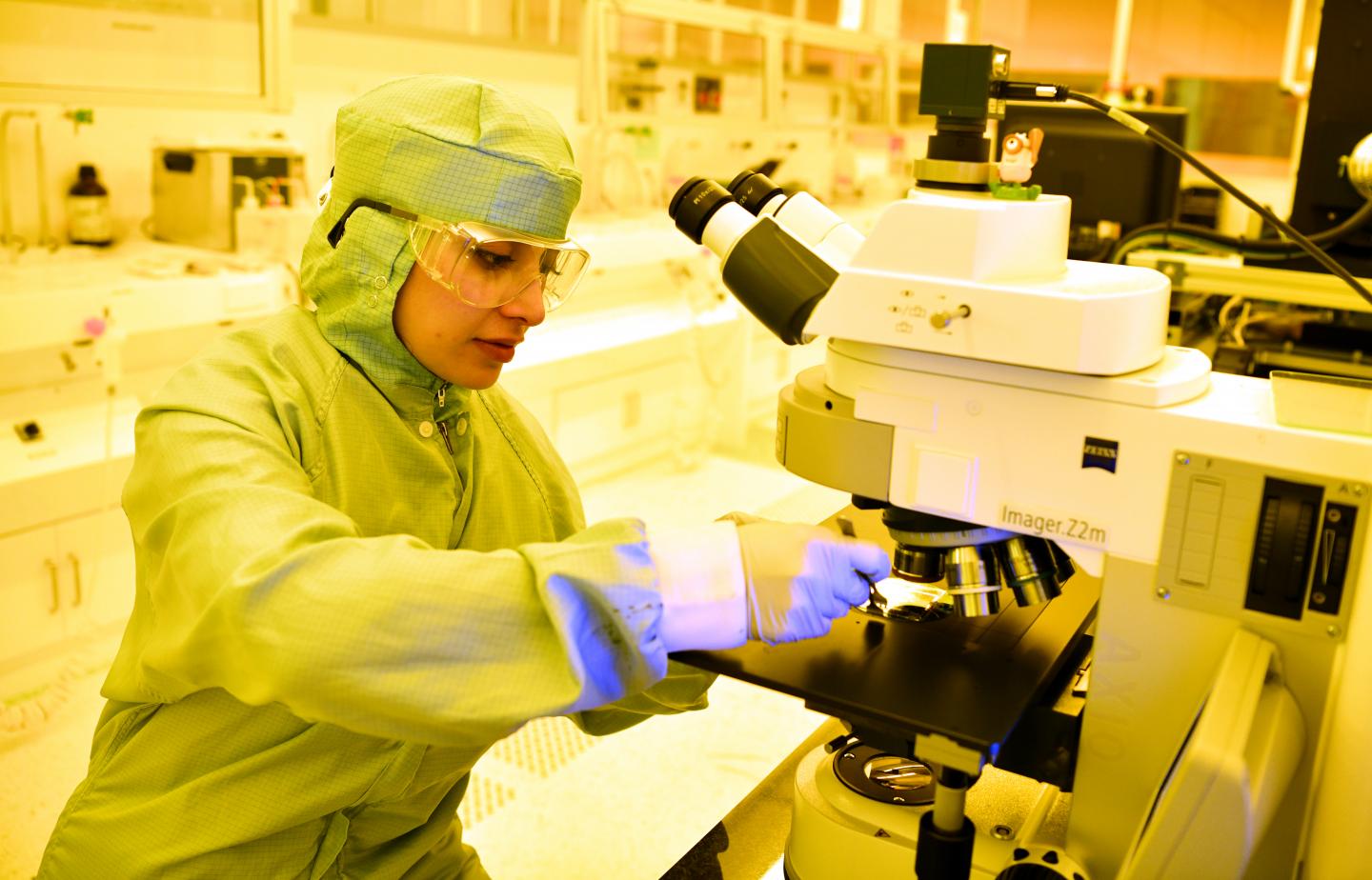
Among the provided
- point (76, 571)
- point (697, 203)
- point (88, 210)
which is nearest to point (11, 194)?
point (88, 210)

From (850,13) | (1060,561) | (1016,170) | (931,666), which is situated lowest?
(931,666)

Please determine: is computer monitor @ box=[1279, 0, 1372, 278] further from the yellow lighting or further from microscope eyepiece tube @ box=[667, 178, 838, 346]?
the yellow lighting

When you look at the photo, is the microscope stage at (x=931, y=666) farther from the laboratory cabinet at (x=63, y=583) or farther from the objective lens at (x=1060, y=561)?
the laboratory cabinet at (x=63, y=583)

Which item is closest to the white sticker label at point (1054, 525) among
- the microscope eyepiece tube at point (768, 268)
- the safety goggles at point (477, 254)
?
the microscope eyepiece tube at point (768, 268)

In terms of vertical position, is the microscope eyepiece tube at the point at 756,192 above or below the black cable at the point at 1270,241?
above

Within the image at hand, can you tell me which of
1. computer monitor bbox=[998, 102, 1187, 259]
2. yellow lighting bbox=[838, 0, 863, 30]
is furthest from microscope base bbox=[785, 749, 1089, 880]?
yellow lighting bbox=[838, 0, 863, 30]

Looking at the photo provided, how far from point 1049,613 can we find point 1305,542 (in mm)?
316

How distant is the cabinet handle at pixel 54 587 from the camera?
2.54m

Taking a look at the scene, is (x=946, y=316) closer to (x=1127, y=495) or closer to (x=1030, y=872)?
(x=1127, y=495)

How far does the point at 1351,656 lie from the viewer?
2.75 feet

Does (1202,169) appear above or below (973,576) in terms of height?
above

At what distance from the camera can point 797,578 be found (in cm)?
89

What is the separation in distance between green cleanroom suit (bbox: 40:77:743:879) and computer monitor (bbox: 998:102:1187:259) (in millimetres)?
1778

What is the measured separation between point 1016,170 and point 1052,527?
0.30 metres
